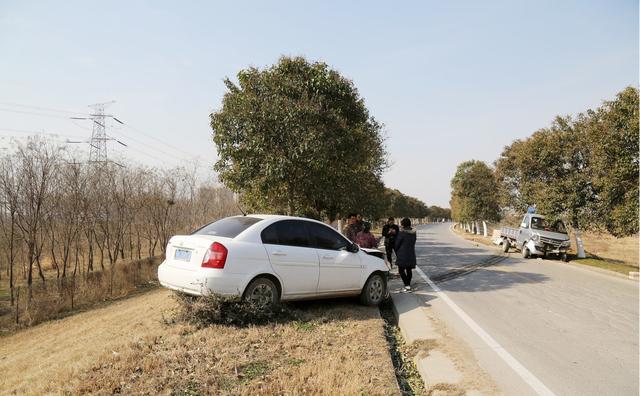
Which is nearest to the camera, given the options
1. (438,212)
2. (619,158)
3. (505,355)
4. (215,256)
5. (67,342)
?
(505,355)

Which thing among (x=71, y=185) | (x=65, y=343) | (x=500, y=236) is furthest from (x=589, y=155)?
(x=71, y=185)

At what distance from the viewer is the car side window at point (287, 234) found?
6.76 metres

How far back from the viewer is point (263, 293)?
257 inches

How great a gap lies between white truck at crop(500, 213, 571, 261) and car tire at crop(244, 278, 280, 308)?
16061mm

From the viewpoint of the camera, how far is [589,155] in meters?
19.5

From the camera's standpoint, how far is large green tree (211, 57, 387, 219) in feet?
35.3

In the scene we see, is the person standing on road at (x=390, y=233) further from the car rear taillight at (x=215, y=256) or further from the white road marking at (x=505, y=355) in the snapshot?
the car rear taillight at (x=215, y=256)

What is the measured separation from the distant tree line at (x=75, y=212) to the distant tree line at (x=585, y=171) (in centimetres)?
1987

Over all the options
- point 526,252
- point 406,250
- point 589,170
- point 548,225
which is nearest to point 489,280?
point 406,250

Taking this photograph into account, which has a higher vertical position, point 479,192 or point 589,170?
point 479,192

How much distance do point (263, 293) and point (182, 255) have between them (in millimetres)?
1363

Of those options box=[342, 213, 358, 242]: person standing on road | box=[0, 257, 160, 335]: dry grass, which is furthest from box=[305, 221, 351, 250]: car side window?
box=[0, 257, 160, 335]: dry grass

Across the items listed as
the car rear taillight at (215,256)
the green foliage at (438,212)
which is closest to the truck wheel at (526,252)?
the car rear taillight at (215,256)

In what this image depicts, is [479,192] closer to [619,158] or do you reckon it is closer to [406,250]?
[619,158]
